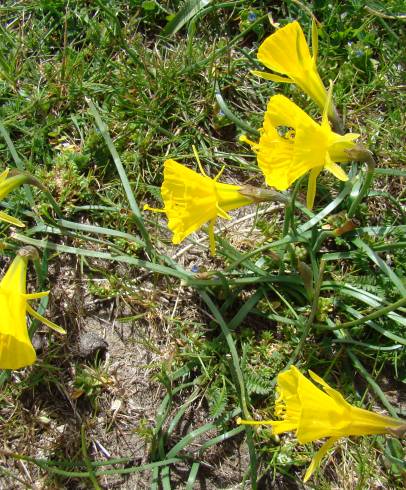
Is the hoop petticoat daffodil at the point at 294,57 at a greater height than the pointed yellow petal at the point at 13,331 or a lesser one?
greater

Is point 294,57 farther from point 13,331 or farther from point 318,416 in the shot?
point 13,331

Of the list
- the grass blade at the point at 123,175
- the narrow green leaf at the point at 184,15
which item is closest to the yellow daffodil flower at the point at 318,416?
the grass blade at the point at 123,175

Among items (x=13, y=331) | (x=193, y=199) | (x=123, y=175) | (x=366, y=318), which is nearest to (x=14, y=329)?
(x=13, y=331)

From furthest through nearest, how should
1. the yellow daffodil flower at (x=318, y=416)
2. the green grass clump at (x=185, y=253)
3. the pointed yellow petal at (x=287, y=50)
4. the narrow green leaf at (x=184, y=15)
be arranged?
the narrow green leaf at (x=184, y=15)
the green grass clump at (x=185, y=253)
the pointed yellow petal at (x=287, y=50)
the yellow daffodil flower at (x=318, y=416)

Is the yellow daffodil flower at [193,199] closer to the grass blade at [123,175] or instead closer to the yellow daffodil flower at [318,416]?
the grass blade at [123,175]

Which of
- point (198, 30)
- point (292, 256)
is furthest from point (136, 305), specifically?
point (198, 30)

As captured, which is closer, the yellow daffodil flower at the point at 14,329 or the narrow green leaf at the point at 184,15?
the yellow daffodil flower at the point at 14,329

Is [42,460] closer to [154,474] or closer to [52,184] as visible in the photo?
[154,474]
